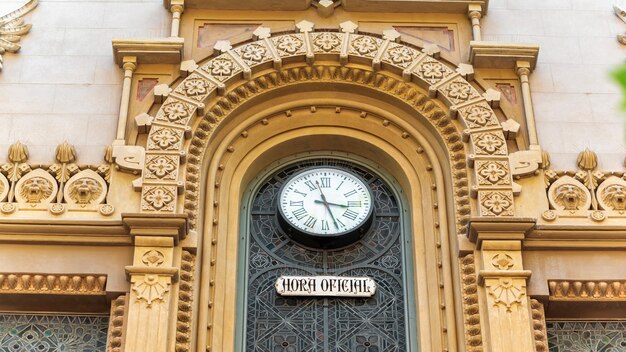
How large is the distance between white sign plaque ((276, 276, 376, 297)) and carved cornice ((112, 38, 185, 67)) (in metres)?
3.59

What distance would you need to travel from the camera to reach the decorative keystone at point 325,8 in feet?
52.1

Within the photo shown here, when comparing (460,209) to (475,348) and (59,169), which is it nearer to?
(475,348)

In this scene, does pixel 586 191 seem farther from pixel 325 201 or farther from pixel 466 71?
pixel 325 201

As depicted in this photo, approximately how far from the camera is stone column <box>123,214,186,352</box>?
12344mm

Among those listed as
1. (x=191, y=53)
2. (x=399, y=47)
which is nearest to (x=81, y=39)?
(x=191, y=53)

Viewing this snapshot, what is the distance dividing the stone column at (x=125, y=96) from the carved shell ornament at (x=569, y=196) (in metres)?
5.73

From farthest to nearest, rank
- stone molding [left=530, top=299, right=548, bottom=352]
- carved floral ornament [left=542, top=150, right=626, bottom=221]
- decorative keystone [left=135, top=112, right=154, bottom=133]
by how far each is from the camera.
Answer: decorative keystone [left=135, top=112, right=154, bottom=133], carved floral ornament [left=542, top=150, right=626, bottom=221], stone molding [left=530, top=299, right=548, bottom=352]

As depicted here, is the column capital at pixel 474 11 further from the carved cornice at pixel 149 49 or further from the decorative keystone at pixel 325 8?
the carved cornice at pixel 149 49

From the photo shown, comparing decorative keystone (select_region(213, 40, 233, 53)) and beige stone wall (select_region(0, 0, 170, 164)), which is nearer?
beige stone wall (select_region(0, 0, 170, 164))

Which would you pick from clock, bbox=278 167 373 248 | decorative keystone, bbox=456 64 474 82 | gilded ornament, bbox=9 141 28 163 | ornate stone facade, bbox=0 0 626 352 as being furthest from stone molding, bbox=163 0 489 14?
gilded ornament, bbox=9 141 28 163

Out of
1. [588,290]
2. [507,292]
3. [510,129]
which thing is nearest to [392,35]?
[510,129]

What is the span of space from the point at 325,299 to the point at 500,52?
14.4ft

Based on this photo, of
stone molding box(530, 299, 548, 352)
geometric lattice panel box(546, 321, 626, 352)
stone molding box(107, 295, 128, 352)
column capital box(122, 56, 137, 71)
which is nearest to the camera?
stone molding box(107, 295, 128, 352)

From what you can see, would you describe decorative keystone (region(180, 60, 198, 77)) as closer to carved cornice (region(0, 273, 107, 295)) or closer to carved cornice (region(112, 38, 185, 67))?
carved cornice (region(112, 38, 185, 67))
